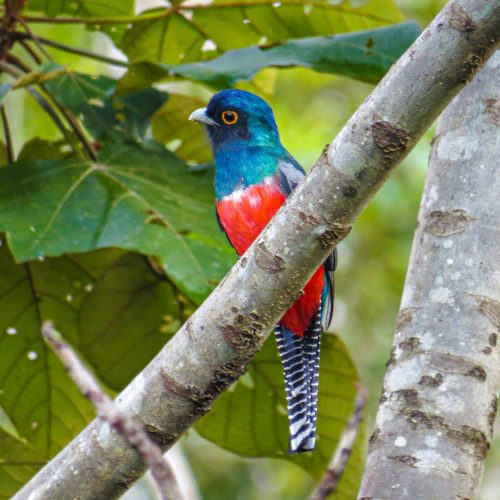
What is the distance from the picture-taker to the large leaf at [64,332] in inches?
126

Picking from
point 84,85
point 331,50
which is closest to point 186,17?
point 84,85

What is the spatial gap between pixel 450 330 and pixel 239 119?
1.64 m

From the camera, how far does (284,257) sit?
6.53 feet

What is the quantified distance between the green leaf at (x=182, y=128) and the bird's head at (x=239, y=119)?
0.12m

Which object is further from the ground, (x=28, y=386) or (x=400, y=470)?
(x=28, y=386)

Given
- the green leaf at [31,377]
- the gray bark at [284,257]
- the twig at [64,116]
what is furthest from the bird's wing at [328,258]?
the gray bark at [284,257]

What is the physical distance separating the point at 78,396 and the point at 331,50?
4.98 ft

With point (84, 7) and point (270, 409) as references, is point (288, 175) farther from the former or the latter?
point (84, 7)

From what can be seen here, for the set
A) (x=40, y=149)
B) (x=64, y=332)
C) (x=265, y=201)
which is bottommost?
(x=64, y=332)

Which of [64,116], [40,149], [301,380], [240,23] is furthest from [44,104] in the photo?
[301,380]

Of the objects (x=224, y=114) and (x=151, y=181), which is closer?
(x=151, y=181)

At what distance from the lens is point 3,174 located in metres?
3.08

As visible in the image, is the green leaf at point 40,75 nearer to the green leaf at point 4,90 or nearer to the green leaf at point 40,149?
the green leaf at point 4,90

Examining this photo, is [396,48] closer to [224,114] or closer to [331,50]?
[331,50]
